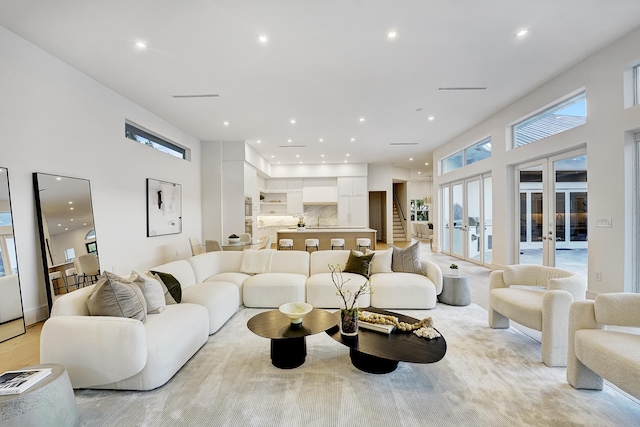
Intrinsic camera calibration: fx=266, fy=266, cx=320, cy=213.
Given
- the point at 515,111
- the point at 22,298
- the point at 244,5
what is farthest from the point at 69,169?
the point at 515,111

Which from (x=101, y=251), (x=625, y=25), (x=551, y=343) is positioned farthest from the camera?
(x=101, y=251)

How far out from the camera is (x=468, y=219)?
24.3ft

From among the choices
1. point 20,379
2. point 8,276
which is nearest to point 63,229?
point 8,276

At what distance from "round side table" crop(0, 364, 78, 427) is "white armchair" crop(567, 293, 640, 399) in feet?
10.7

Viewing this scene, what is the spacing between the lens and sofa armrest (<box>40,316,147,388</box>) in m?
1.88

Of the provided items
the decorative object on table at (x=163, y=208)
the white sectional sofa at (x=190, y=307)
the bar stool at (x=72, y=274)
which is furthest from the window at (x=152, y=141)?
the white sectional sofa at (x=190, y=307)

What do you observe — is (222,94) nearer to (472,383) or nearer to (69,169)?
(69,169)

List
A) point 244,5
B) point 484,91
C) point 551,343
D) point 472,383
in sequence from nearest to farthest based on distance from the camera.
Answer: point 472,383 < point 551,343 < point 244,5 < point 484,91

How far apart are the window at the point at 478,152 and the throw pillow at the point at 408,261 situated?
13.4 ft

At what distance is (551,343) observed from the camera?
7.47ft

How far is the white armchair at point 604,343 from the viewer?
1.58 metres

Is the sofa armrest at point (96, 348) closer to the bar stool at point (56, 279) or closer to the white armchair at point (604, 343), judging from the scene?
the bar stool at point (56, 279)

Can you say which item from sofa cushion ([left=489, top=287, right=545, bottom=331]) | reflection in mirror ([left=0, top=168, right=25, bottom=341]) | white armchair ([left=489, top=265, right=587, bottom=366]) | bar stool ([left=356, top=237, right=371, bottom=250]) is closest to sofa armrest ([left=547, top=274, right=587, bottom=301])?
white armchair ([left=489, top=265, right=587, bottom=366])

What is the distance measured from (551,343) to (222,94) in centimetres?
550
